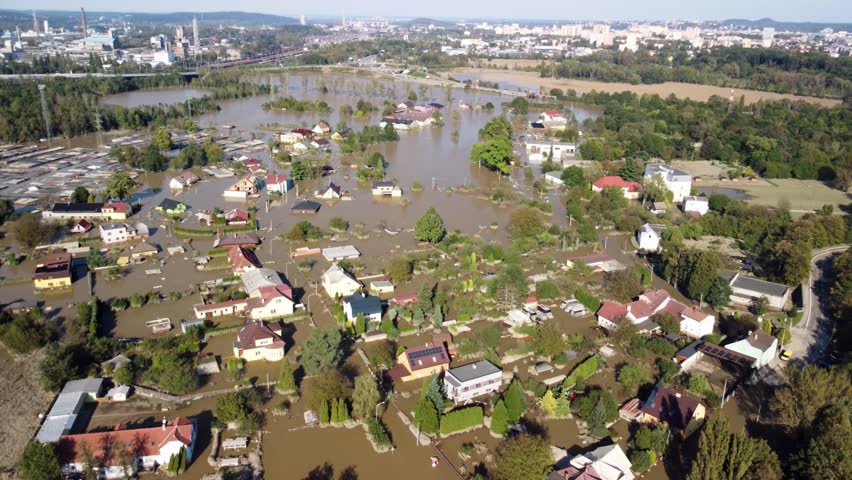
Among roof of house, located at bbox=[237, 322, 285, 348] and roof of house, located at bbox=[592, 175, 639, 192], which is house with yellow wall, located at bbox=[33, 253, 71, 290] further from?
roof of house, located at bbox=[592, 175, 639, 192]

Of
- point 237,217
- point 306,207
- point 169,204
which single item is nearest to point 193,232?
point 237,217

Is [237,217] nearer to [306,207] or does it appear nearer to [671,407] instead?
[306,207]

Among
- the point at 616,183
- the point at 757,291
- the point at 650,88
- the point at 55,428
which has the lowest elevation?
the point at 55,428

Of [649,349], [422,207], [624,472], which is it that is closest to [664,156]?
[422,207]

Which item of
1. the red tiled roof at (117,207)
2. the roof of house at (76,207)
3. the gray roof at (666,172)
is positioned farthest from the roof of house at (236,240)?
the gray roof at (666,172)

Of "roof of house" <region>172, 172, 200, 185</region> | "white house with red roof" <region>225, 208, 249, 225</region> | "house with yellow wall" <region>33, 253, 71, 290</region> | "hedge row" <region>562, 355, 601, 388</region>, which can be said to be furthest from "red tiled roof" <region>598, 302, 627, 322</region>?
"roof of house" <region>172, 172, 200, 185</region>

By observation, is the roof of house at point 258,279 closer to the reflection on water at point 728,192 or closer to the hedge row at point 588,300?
the hedge row at point 588,300

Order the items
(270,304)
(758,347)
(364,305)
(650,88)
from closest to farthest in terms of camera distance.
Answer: (758,347) → (364,305) → (270,304) → (650,88)
